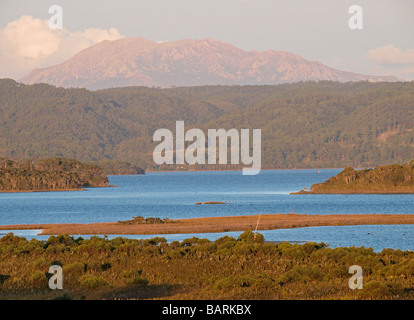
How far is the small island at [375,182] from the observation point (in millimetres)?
188625

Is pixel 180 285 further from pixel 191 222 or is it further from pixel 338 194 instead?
pixel 338 194

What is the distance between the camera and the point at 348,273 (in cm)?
4222

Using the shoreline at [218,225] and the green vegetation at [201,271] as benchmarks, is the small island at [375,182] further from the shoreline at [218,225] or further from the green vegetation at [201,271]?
the green vegetation at [201,271]

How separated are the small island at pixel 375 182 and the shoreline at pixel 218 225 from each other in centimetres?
8900

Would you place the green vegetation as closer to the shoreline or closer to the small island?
the shoreline

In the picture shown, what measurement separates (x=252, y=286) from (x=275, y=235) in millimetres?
44061

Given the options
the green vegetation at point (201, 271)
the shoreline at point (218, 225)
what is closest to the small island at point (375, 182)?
the shoreline at point (218, 225)

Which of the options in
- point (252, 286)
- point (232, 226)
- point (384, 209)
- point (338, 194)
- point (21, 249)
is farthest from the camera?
point (338, 194)

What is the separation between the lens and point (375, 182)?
194625 mm

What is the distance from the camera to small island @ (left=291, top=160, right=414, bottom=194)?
189 meters

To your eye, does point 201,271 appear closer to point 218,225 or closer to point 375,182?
point 218,225

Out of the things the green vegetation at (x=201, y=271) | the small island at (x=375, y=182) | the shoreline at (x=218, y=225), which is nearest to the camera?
the green vegetation at (x=201, y=271)
